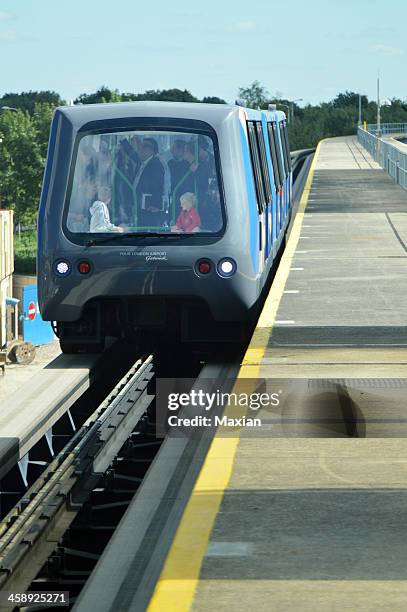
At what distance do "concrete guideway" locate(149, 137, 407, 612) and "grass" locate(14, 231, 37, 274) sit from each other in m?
96.1

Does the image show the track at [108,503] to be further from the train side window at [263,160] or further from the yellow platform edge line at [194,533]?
the train side window at [263,160]

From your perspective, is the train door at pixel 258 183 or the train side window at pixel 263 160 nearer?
the train door at pixel 258 183

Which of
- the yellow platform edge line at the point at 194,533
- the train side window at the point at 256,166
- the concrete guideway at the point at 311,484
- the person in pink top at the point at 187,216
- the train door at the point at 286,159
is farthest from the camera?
the train door at the point at 286,159

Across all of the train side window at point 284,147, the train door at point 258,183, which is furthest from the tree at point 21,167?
the train door at point 258,183

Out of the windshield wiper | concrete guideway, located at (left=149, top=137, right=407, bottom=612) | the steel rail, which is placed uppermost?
the windshield wiper

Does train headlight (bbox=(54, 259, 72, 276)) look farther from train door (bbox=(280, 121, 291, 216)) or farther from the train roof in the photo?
train door (bbox=(280, 121, 291, 216))

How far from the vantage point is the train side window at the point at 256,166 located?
13445 mm

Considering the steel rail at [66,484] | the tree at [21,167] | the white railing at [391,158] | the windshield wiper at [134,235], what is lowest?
the tree at [21,167]

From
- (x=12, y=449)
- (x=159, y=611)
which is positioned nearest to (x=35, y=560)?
(x=12, y=449)

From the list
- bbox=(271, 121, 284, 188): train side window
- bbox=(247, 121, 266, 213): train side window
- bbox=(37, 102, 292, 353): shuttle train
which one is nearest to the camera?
bbox=(37, 102, 292, 353): shuttle train

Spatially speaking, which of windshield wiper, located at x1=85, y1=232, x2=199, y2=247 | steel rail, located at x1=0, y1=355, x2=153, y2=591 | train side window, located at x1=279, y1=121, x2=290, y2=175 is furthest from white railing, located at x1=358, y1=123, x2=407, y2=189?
steel rail, located at x1=0, y1=355, x2=153, y2=591

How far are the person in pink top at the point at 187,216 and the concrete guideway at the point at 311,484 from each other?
3.83ft

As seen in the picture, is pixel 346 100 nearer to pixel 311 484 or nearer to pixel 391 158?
pixel 391 158

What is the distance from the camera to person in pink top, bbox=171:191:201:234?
40.0 feet
